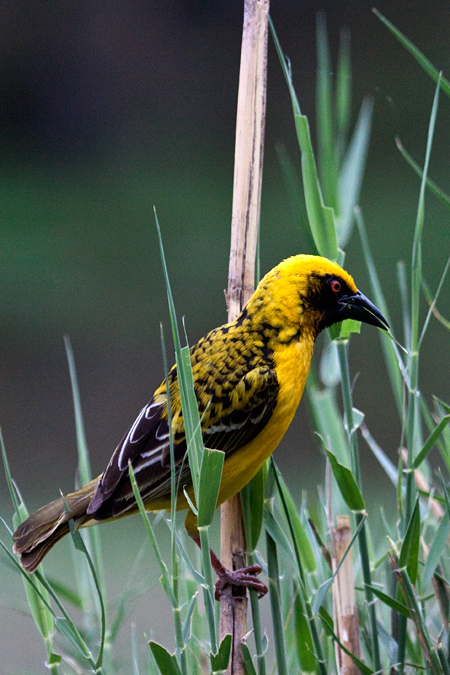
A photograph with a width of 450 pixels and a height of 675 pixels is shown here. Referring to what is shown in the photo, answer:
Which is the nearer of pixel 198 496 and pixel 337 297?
pixel 198 496

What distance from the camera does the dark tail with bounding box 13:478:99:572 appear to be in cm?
80

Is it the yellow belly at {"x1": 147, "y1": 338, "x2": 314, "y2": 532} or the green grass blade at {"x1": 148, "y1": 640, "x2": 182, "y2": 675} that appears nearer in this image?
the green grass blade at {"x1": 148, "y1": 640, "x2": 182, "y2": 675}

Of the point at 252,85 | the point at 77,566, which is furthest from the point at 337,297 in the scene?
the point at 77,566

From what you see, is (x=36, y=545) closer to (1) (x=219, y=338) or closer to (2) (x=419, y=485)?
(1) (x=219, y=338)

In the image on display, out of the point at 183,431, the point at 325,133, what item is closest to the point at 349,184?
the point at 325,133

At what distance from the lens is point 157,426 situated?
89 centimetres

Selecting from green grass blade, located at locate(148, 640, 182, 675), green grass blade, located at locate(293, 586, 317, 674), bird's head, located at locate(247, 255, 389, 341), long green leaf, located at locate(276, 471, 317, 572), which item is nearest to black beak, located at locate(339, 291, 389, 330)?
bird's head, located at locate(247, 255, 389, 341)

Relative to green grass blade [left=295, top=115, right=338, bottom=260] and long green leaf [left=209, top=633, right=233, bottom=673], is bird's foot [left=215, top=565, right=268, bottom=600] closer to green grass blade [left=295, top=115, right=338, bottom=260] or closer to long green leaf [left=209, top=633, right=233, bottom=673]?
long green leaf [left=209, top=633, right=233, bottom=673]

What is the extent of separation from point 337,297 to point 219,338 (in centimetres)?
16

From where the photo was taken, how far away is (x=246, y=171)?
85 cm

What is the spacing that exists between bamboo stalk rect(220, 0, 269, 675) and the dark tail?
0.18 m

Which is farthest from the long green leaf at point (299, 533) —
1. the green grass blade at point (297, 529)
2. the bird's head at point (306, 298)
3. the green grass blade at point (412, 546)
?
the bird's head at point (306, 298)

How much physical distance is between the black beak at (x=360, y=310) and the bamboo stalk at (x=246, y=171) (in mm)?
137

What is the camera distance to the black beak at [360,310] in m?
0.88
